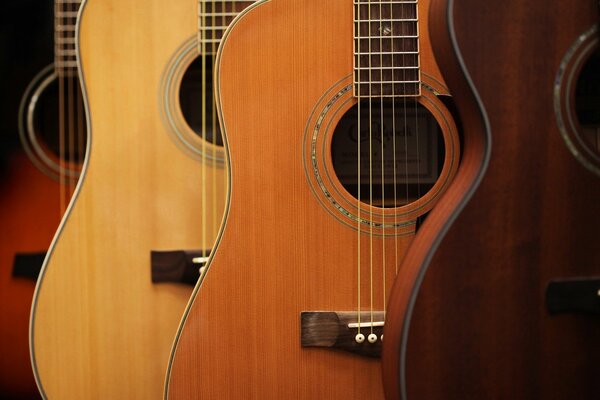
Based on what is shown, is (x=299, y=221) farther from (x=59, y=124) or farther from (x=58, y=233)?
(x=59, y=124)

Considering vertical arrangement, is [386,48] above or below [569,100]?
above

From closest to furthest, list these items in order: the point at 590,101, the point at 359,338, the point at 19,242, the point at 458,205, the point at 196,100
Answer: the point at 458,205 < the point at 359,338 < the point at 590,101 < the point at 196,100 < the point at 19,242

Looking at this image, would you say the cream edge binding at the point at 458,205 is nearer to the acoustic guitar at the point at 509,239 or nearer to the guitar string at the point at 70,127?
the acoustic guitar at the point at 509,239

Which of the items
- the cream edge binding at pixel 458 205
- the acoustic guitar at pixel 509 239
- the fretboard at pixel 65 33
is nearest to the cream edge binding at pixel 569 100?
the acoustic guitar at pixel 509 239

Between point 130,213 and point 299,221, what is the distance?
0.33 meters

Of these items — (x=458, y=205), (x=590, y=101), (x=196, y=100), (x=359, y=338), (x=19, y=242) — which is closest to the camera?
(x=458, y=205)

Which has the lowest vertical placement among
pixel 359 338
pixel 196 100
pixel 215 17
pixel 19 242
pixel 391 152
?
pixel 359 338

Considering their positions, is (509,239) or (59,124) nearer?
(509,239)

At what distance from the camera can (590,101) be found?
1.10m

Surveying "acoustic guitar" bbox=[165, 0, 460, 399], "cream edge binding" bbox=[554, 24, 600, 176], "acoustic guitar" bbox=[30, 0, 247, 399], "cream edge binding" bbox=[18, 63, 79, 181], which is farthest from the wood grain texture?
A: "cream edge binding" bbox=[554, 24, 600, 176]

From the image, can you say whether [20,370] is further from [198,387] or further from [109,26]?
[109,26]

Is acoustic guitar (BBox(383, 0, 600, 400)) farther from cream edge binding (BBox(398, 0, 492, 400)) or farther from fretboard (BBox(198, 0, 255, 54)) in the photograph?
fretboard (BBox(198, 0, 255, 54))

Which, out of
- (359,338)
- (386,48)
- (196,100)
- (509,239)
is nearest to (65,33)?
(196,100)

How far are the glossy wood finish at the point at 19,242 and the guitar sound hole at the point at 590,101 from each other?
40.1 inches
